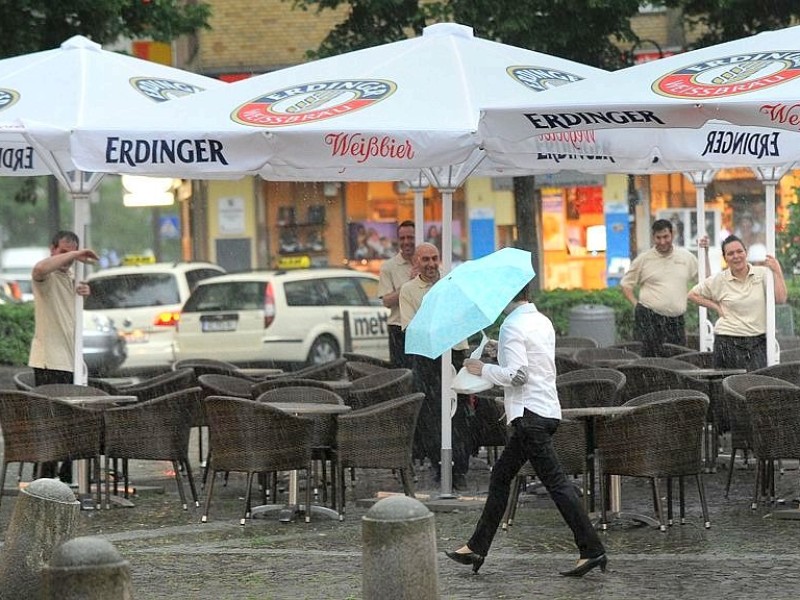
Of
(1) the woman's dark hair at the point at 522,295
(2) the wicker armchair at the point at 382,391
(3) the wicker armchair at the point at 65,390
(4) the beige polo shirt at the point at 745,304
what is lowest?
(2) the wicker armchair at the point at 382,391

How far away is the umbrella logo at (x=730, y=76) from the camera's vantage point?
10.4 metres

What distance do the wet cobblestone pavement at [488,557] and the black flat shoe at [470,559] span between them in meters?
0.08

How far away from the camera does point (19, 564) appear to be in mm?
8414

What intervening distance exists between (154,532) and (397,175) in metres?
5.69

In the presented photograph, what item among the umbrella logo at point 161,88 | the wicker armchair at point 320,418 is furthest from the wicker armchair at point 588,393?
the umbrella logo at point 161,88

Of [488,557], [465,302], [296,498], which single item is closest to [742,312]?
[296,498]

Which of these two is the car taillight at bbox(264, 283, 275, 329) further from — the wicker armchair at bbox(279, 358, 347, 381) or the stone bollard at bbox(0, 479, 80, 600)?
the stone bollard at bbox(0, 479, 80, 600)

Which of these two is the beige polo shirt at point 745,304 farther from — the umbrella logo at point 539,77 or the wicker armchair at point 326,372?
the wicker armchair at point 326,372

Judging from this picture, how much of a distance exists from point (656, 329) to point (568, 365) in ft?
6.89

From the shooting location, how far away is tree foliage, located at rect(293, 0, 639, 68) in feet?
69.0

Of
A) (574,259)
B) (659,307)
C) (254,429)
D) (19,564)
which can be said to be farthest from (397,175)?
(574,259)

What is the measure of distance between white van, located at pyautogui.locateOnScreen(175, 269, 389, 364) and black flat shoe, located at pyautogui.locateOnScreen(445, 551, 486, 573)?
13.6m

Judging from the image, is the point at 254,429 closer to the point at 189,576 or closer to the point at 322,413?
the point at 322,413

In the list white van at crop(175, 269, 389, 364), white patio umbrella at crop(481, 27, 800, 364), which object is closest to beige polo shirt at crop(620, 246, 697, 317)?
white patio umbrella at crop(481, 27, 800, 364)
